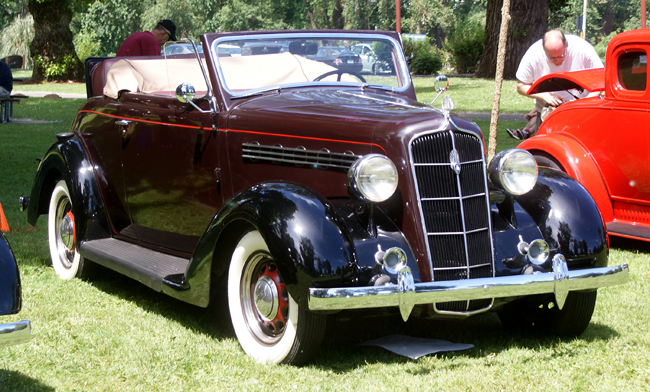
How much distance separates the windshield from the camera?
4637 mm

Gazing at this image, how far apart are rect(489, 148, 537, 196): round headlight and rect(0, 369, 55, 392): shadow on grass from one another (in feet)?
8.28

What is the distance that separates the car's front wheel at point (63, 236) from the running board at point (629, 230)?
Result: 4.36 m

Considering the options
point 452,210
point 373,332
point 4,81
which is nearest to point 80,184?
point 373,332

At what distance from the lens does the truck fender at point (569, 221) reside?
3.95 meters

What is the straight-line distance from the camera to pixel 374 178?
3.51 m

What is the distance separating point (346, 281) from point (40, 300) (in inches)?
98.5

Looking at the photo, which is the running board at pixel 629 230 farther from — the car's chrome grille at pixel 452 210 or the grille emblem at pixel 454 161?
the grille emblem at pixel 454 161

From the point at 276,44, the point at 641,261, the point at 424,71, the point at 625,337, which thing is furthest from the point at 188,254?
the point at 424,71

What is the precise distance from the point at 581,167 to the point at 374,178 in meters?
3.54

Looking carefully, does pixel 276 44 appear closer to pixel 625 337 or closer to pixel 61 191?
pixel 61 191

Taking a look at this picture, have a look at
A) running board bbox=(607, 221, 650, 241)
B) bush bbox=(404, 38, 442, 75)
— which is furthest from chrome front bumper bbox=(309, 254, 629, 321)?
bush bbox=(404, 38, 442, 75)

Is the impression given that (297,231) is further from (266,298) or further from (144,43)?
(144,43)

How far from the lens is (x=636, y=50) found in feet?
20.5

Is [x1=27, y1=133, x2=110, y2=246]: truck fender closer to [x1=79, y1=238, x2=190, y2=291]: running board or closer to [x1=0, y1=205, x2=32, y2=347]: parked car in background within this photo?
[x1=79, y1=238, x2=190, y2=291]: running board
